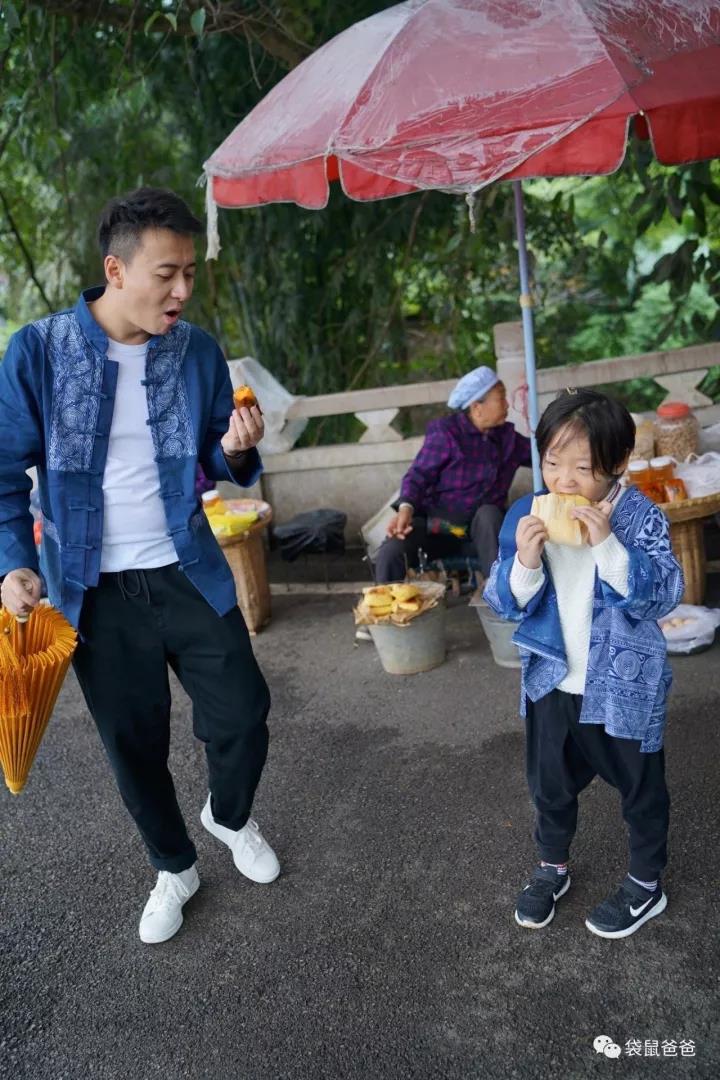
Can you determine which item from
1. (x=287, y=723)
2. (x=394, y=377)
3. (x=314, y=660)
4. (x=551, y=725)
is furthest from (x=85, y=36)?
(x=551, y=725)

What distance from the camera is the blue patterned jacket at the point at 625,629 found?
2541 mm

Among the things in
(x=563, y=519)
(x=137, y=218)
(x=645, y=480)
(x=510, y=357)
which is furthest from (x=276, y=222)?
(x=563, y=519)

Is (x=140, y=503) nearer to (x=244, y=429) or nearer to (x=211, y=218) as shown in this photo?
(x=244, y=429)

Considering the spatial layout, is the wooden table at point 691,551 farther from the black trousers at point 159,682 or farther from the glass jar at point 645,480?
the black trousers at point 159,682

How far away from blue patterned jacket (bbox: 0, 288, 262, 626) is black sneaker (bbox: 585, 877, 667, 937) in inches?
56.3

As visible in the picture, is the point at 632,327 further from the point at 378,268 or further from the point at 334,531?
the point at 334,531

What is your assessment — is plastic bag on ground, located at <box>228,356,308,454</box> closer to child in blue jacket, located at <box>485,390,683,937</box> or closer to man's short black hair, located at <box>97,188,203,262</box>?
man's short black hair, located at <box>97,188,203,262</box>

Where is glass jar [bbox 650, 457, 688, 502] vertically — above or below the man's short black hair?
below

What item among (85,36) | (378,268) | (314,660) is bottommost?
(314,660)

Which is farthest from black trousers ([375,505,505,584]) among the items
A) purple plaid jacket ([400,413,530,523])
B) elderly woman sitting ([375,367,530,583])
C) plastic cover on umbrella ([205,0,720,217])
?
plastic cover on umbrella ([205,0,720,217])

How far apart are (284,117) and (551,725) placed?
8.73 feet

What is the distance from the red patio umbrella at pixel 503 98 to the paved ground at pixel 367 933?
7.40 ft

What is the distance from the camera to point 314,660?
5.43 m

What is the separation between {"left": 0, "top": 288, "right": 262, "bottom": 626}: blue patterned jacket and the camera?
2.74 meters
